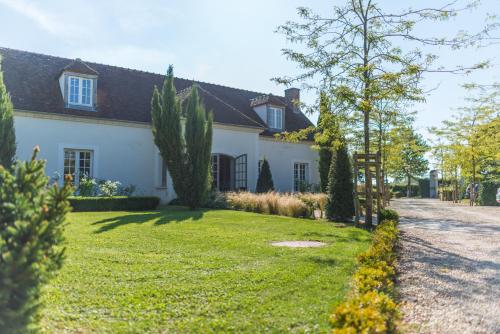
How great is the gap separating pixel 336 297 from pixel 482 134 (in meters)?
22.3

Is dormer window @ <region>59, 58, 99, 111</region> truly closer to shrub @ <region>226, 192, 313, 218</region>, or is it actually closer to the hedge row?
shrub @ <region>226, 192, 313, 218</region>

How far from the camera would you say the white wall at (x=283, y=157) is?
2156cm

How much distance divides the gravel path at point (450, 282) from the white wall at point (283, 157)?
12.4 metres

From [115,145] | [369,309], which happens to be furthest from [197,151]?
[369,309]

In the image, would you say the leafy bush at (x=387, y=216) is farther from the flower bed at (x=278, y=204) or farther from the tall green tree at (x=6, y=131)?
the tall green tree at (x=6, y=131)

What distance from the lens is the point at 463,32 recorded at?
9.85m

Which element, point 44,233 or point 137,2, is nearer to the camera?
point 44,233

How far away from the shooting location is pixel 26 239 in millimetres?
2197

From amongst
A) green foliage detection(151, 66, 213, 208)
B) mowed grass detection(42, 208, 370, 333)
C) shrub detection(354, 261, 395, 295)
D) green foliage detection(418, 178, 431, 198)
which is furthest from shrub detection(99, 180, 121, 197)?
green foliage detection(418, 178, 431, 198)

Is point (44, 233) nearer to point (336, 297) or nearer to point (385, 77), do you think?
point (336, 297)

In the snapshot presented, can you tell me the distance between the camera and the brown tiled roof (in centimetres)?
1573

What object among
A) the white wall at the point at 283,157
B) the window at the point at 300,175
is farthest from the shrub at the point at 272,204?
the window at the point at 300,175

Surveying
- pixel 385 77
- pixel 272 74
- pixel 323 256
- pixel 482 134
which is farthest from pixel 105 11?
pixel 482 134

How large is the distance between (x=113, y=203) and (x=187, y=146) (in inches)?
129
